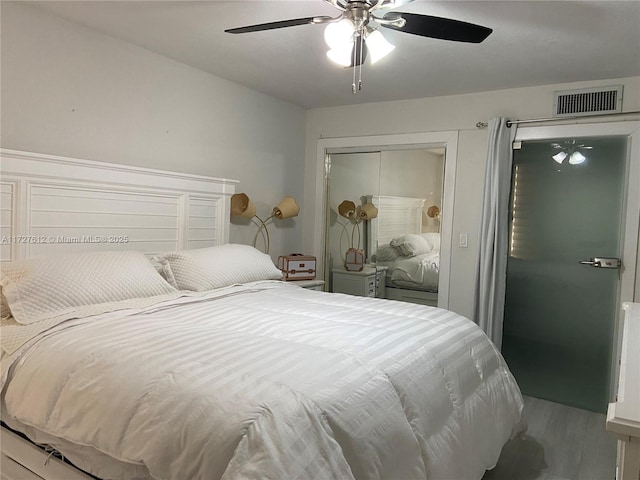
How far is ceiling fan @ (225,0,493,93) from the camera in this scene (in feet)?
6.11

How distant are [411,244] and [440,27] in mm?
2520

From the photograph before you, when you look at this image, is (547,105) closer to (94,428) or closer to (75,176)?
(75,176)

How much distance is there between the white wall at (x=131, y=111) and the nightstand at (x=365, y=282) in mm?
720

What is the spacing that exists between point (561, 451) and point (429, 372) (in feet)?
4.89

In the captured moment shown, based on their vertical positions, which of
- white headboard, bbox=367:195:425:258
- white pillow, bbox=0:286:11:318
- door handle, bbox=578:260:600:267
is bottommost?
white pillow, bbox=0:286:11:318

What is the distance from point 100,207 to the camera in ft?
9.14

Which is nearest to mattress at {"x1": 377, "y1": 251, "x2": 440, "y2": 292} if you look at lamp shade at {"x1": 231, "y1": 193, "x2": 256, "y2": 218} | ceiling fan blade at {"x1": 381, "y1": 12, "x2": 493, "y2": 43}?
lamp shade at {"x1": 231, "y1": 193, "x2": 256, "y2": 218}

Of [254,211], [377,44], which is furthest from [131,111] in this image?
[377,44]

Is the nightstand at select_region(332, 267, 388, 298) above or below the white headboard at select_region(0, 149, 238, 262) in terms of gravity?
below

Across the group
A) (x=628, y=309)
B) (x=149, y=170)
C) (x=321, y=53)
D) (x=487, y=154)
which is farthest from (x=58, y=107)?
(x=628, y=309)

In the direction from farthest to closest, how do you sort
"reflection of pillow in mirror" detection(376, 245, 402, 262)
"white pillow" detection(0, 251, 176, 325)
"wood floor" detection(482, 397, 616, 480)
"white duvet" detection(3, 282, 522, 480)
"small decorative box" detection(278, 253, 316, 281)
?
"reflection of pillow in mirror" detection(376, 245, 402, 262) → "small decorative box" detection(278, 253, 316, 281) → "wood floor" detection(482, 397, 616, 480) → "white pillow" detection(0, 251, 176, 325) → "white duvet" detection(3, 282, 522, 480)

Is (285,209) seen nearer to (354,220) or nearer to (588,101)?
(354,220)

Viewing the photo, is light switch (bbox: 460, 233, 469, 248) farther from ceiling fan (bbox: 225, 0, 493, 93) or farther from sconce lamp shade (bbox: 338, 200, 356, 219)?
ceiling fan (bbox: 225, 0, 493, 93)

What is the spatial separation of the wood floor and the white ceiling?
236cm
